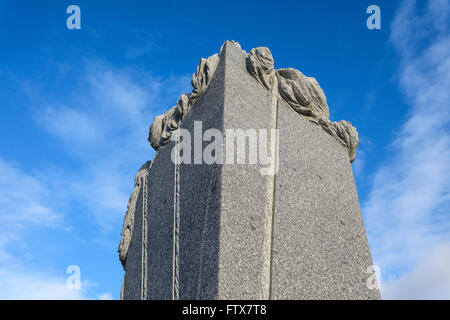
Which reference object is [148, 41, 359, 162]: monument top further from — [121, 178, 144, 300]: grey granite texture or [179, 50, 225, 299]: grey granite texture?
[121, 178, 144, 300]: grey granite texture

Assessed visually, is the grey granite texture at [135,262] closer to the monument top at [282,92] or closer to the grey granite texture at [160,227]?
the grey granite texture at [160,227]

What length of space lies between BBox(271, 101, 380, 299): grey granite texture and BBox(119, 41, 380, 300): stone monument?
0.01m

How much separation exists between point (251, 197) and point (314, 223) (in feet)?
2.66

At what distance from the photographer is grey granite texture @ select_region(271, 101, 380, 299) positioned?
11.8 ft

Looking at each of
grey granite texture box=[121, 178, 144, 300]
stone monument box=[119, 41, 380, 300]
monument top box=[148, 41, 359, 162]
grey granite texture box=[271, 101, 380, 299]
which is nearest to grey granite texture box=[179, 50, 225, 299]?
stone monument box=[119, 41, 380, 300]

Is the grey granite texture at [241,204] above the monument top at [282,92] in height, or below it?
below

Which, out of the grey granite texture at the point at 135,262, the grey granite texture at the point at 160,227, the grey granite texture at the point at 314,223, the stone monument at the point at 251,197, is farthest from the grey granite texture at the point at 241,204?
the grey granite texture at the point at 135,262

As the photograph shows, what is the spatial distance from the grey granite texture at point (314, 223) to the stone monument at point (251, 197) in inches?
0.5

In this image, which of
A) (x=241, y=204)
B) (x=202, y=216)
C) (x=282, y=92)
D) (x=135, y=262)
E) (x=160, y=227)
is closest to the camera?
(x=241, y=204)

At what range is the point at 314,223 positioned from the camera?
4051mm

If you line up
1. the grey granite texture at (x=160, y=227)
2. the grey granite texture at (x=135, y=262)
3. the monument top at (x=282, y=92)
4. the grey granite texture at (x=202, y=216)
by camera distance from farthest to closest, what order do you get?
the grey granite texture at (x=135, y=262), the monument top at (x=282, y=92), the grey granite texture at (x=160, y=227), the grey granite texture at (x=202, y=216)

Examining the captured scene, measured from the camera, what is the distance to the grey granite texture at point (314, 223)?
141 inches

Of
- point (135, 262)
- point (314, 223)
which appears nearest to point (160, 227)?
point (135, 262)

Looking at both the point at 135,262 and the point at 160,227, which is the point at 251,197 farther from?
the point at 135,262
